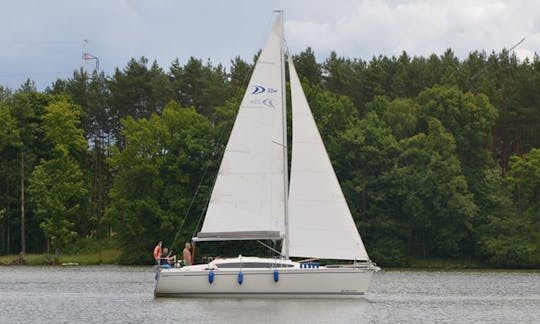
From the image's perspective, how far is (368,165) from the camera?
98000mm

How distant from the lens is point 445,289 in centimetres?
6297

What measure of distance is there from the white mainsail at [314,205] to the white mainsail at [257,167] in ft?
2.32

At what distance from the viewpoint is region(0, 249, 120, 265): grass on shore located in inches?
3856

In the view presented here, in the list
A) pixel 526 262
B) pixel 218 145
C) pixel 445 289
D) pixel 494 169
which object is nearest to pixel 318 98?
pixel 218 145

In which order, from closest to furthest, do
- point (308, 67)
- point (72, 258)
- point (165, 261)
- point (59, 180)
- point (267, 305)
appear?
1. point (267, 305)
2. point (165, 261)
3. point (72, 258)
4. point (59, 180)
5. point (308, 67)

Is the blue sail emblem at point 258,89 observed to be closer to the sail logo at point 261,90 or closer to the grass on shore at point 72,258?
the sail logo at point 261,90

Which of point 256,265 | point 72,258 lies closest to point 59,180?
point 72,258

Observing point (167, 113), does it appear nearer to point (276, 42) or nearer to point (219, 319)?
point (276, 42)

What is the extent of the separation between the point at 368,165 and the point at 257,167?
47.7 meters

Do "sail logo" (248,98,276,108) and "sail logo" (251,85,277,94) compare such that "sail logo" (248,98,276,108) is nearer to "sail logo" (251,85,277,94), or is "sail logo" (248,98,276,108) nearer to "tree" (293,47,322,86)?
"sail logo" (251,85,277,94)

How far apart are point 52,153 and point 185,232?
18.0 metres

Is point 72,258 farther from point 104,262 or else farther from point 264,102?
point 264,102

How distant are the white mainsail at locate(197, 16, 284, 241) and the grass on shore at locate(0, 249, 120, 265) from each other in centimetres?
4867

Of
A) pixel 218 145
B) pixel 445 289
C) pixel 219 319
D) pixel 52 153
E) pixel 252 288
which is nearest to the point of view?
pixel 219 319
